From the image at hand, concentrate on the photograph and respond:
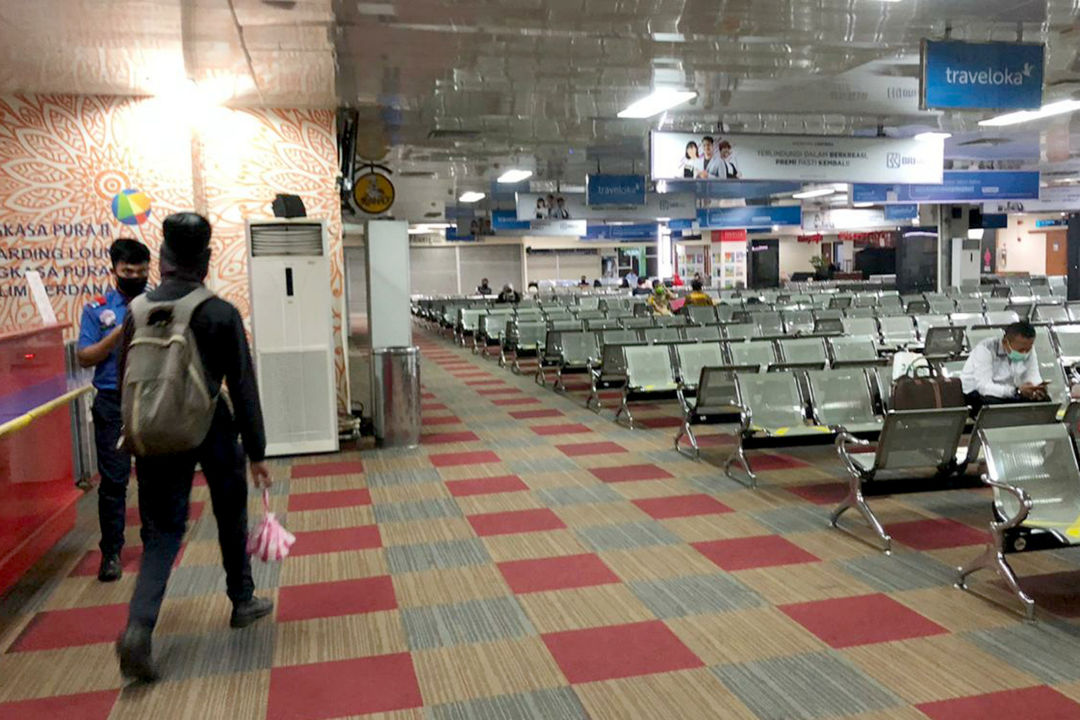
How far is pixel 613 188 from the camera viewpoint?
15.5 meters

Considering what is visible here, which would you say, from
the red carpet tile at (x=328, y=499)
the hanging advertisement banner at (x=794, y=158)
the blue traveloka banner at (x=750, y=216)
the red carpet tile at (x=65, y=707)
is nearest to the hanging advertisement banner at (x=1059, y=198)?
the blue traveloka banner at (x=750, y=216)

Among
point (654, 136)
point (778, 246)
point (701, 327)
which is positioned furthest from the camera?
point (778, 246)

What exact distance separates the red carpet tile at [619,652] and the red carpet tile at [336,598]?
1.00 m

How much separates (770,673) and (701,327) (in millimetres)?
8155

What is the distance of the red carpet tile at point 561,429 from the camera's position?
9.24m

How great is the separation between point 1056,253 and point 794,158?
35422 mm

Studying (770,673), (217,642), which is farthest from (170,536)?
(770,673)

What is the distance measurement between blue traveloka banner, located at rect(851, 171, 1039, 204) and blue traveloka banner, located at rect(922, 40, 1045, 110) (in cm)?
932

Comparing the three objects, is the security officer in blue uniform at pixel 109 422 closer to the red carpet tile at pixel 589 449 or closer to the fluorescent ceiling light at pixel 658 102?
the red carpet tile at pixel 589 449

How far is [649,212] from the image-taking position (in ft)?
64.8

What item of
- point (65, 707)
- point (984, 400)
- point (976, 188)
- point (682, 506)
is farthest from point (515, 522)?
point (976, 188)

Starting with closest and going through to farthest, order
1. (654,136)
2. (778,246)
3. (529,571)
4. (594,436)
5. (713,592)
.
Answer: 1. (713,592)
2. (529,571)
3. (594,436)
4. (654,136)
5. (778,246)

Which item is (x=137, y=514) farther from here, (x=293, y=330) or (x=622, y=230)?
(x=622, y=230)

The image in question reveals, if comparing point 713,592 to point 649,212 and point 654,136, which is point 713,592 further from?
point 649,212
